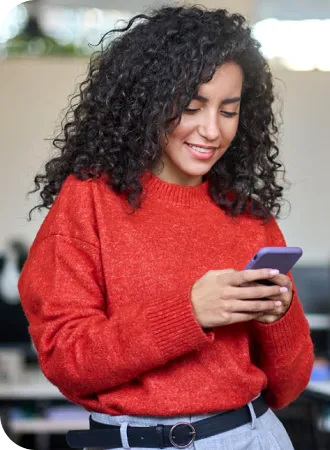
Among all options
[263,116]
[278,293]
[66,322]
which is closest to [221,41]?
[263,116]

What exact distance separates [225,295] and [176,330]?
0.09 m

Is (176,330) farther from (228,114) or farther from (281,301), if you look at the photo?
(228,114)

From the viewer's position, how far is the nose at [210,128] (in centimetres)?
145

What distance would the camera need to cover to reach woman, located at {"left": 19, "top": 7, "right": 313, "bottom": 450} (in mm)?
1330

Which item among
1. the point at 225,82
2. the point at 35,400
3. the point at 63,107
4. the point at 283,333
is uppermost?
the point at 225,82

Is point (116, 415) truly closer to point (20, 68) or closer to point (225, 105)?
point (225, 105)

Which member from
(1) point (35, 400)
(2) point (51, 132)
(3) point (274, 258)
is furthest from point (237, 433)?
(2) point (51, 132)

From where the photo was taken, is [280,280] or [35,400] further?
[35,400]

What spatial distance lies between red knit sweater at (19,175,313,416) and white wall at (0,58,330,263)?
321 centimetres

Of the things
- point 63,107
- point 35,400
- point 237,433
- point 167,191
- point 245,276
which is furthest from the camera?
point 63,107

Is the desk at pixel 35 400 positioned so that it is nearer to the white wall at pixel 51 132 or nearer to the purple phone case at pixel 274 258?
the white wall at pixel 51 132

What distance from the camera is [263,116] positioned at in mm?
1681

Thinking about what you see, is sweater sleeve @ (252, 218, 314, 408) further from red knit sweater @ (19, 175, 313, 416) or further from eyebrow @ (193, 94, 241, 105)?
eyebrow @ (193, 94, 241, 105)

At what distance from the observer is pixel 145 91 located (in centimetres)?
151
